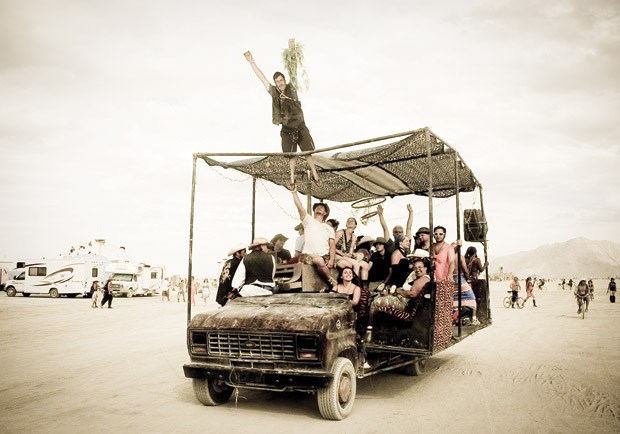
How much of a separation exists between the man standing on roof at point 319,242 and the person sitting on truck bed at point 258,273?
23.9 inches

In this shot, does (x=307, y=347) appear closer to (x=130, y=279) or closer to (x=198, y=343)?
(x=198, y=343)

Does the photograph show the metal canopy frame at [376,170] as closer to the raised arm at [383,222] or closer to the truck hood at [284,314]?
the raised arm at [383,222]

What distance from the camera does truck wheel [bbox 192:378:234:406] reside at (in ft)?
18.6

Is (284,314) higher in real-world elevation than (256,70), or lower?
lower

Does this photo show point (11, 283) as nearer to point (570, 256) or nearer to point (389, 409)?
point (389, 409)

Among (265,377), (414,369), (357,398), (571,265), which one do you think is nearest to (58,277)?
(414,369)

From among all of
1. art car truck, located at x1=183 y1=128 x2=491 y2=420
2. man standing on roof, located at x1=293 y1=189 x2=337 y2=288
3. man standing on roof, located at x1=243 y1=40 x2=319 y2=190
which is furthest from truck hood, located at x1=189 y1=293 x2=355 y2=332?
man standing on roof, located at x1=243 y1=40 x2=319 y2=190

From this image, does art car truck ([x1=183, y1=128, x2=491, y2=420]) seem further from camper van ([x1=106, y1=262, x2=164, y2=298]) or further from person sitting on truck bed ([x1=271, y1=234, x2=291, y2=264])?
camper van ([x1=106, y1=262, x2=164, y2=298])

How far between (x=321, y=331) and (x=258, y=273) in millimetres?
2203

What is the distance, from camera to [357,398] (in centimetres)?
620

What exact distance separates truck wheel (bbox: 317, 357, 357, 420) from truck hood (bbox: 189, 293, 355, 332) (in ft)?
1.56

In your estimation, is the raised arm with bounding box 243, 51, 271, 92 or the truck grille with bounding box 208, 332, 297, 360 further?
the raised arm with bounding box 243, 51, 271, 92

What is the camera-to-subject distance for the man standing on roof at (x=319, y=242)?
6.94 metres

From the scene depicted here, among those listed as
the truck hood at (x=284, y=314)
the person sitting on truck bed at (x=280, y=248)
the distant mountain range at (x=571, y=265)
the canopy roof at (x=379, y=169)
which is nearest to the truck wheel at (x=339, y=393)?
the truck hood at (x=284, y=314)
